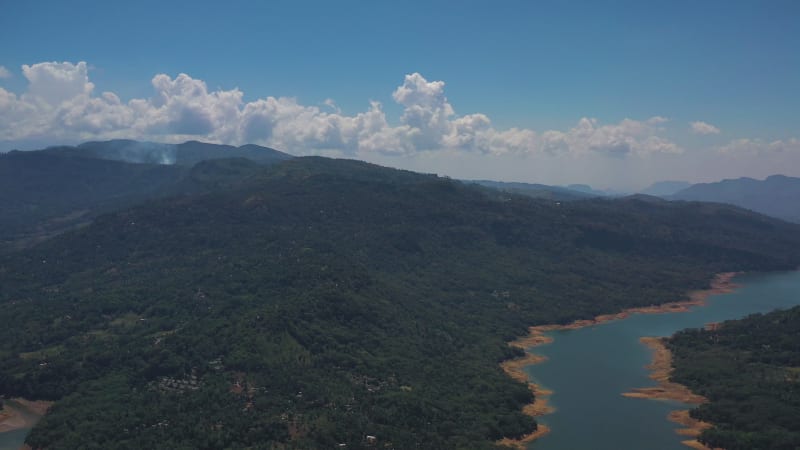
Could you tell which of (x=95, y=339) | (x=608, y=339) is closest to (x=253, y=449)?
(x=95, y=339)

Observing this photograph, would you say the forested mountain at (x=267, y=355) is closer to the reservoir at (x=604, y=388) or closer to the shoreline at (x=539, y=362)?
the shoreline at (x=539, y=362)

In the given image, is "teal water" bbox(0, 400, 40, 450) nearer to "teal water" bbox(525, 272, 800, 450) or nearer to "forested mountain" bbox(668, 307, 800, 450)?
"teal water" bbox(525, 272, 800, 450)

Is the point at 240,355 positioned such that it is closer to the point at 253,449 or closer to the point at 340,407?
the point at 340,407

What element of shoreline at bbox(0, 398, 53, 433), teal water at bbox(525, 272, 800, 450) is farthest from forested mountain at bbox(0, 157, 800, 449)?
teal water at bbox(525, 272, 800, 450)

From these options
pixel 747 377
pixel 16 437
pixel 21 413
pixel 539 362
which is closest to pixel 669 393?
pixel 747 377

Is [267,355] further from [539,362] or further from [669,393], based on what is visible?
[669,393]

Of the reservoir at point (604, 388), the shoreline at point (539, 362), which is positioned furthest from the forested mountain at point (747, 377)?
the reservoir at point (604, 388)
